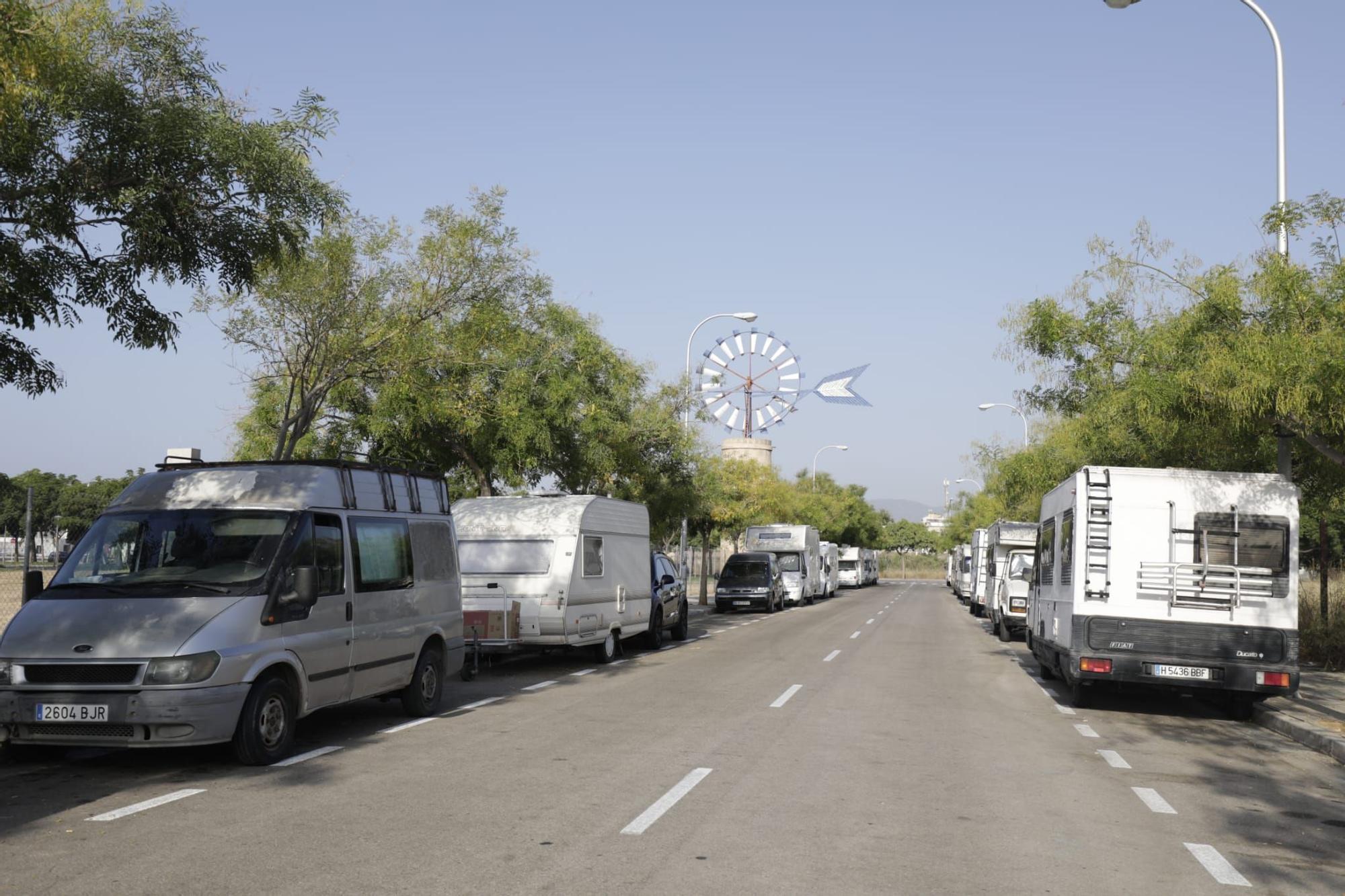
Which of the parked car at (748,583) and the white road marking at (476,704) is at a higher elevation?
the parked car at (748,583)

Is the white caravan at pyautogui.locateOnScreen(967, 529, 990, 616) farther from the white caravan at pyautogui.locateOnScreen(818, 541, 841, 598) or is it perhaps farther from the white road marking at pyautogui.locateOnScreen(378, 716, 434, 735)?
the white road marking at pyautogui.locateOnScreen(378, 716, 434, 735)

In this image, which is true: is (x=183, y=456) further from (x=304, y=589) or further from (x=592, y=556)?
(x=592, y=556)

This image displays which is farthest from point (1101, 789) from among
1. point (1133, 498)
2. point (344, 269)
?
point (344, 269)

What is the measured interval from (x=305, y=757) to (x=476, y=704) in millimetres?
3785

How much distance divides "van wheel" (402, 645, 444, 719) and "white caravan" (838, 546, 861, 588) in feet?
206

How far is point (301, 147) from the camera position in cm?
1110

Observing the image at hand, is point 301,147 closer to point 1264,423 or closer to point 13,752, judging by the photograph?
point 13,752

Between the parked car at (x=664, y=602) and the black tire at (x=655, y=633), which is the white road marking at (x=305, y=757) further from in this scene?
the black tire at (x=655, y=633)

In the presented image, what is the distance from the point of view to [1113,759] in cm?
1025

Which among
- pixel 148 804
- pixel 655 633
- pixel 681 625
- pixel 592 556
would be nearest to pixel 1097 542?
pixel 592 556

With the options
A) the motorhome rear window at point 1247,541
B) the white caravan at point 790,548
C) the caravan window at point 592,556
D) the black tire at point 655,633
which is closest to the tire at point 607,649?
the caravan window at point 592,556

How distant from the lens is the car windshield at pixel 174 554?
9078 millimetres

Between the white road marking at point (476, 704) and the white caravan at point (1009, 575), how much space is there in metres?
11.8

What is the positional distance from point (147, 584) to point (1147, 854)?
731cm
